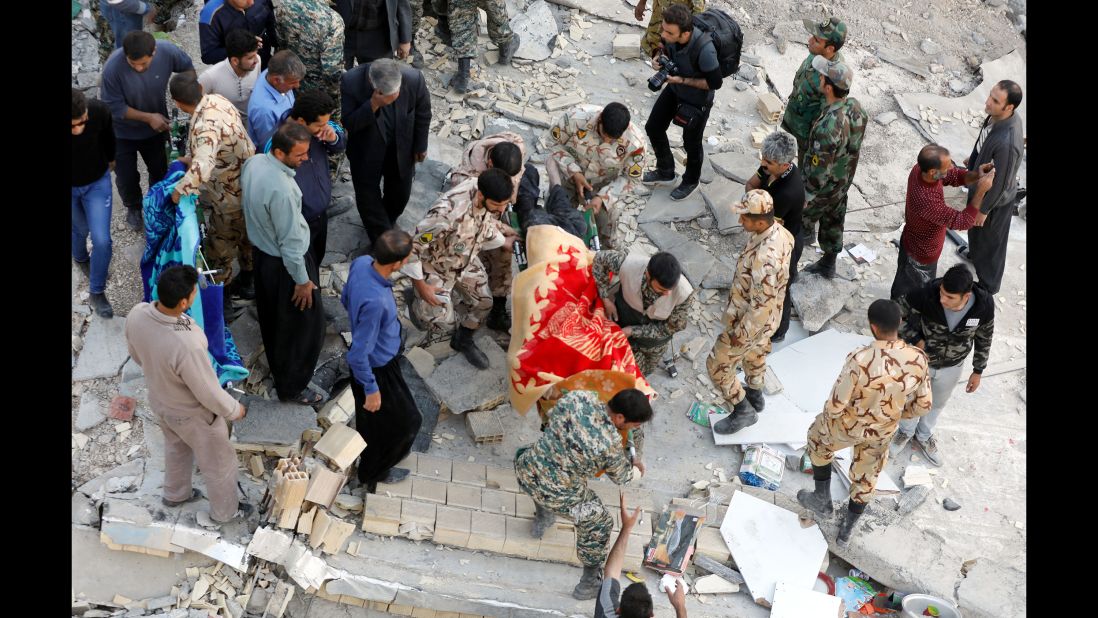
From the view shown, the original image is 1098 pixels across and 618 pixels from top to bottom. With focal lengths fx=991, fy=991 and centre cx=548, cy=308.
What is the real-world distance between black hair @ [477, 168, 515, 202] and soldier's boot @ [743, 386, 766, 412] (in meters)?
Answer: 2.24

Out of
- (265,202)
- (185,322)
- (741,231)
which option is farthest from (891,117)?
(185,322)

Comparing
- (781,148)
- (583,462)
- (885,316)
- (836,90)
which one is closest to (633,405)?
(583,462)

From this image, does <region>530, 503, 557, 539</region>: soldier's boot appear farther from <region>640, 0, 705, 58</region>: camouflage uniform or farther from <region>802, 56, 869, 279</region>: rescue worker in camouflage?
<region>640, 0, 705, 58</region>: camouflage uniform

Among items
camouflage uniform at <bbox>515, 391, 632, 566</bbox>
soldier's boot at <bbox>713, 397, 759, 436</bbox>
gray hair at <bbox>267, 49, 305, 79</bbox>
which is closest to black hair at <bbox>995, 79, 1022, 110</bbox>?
soldier's boot at <bbox>713, 397, 759, 436</bbox>

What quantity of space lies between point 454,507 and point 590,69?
5103 millimetres

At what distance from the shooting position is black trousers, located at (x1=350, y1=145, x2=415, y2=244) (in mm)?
6887

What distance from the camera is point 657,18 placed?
8.73 metres

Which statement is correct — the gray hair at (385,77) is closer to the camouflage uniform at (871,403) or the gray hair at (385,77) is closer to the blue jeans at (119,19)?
the blue jeans at (119,19)

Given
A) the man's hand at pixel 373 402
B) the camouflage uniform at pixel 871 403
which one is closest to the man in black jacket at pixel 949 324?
the camouflage uniform at pixel 871 403

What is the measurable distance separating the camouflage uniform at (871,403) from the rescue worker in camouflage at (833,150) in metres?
2.03

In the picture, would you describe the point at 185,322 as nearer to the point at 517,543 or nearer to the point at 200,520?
the point at 200,520

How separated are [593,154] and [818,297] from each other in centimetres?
224

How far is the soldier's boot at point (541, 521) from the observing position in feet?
19.2

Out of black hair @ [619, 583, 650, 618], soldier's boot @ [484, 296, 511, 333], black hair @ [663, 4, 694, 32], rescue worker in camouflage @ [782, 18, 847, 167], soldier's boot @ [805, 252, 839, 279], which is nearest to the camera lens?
black hair @ [619, 583, 650, 618]
